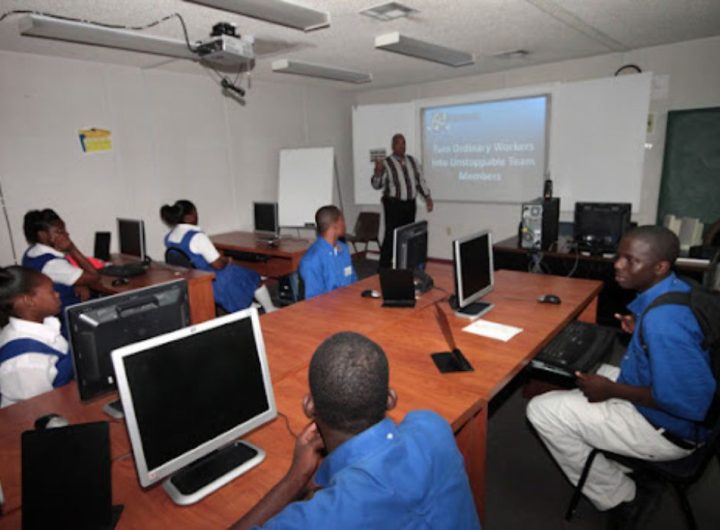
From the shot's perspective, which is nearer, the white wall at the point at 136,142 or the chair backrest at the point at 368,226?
the white wall at the point at 136,142

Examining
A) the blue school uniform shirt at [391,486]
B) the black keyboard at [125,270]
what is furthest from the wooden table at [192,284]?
the blue school uniform shirt at [391,486]

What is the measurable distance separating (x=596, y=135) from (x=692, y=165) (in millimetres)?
1000

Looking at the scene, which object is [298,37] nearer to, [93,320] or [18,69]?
[18,69]

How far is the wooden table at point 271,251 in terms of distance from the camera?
4.55 metres

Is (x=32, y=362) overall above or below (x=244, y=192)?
below

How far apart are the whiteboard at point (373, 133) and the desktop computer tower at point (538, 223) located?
273cm

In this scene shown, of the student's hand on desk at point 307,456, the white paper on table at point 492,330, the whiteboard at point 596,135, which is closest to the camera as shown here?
the student's hand on desk at point 307,456

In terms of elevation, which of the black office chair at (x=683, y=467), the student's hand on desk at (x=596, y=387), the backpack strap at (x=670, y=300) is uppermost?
the backpack strap at (x=670, y=300)

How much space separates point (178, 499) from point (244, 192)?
5060 mm

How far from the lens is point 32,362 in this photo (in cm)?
176

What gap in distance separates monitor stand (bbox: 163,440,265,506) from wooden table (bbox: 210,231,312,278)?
9.91 ft

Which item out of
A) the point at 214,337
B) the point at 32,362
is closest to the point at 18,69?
the point at 32,362

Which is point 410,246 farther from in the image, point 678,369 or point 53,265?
point 53,265

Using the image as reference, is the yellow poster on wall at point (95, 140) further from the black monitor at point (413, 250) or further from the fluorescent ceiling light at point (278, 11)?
the black monitor at point (413, 250)
